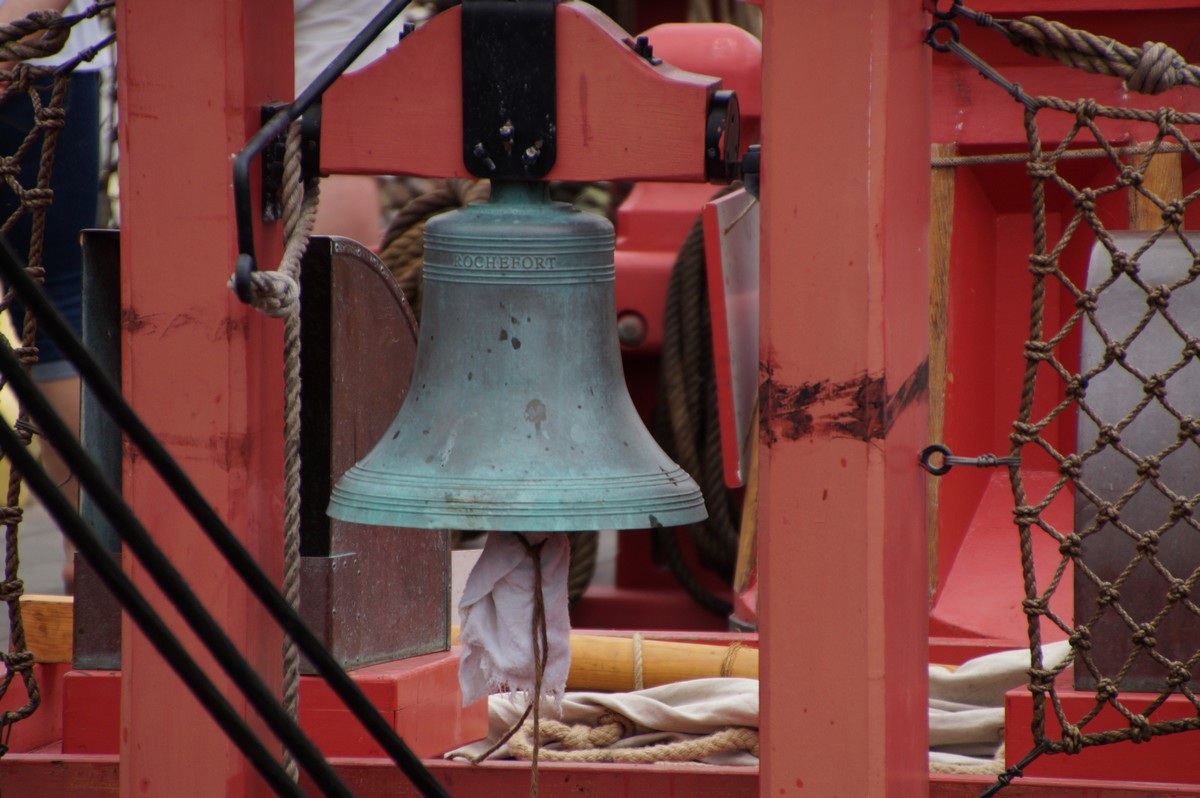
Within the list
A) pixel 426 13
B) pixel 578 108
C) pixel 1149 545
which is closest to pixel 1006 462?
pixel 1149 545

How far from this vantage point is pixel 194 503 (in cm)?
121

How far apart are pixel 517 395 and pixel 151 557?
1.46 ft

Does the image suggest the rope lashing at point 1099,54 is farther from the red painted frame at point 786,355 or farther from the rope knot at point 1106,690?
the rope knot at point 1106,690

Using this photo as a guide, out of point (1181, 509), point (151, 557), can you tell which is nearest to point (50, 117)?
point (151, 557)

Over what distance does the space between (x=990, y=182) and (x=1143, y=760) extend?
1205 mm

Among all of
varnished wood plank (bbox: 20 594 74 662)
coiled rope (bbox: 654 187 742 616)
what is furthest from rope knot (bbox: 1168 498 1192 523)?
coiled rope (bbox: 654 187 742 616)

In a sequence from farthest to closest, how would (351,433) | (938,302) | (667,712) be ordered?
(938,302)
(667,712)
(351,433)

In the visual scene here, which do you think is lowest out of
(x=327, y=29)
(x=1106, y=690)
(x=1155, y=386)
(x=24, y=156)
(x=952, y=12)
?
(x=1106, y=690)

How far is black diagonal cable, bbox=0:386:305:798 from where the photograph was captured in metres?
1.08

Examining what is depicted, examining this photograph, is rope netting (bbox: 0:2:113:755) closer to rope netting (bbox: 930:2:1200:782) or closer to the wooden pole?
rope netting (bbox: 930:2:1200:782)

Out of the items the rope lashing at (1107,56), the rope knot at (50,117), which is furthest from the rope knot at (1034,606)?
the rope knot at (50,117)

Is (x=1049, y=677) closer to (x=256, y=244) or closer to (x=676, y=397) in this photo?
(x=256, y=244)

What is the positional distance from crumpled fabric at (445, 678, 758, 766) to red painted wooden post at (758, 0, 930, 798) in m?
0.58

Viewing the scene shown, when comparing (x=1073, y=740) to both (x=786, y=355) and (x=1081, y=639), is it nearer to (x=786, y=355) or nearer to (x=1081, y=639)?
(x=1081, y=639)
